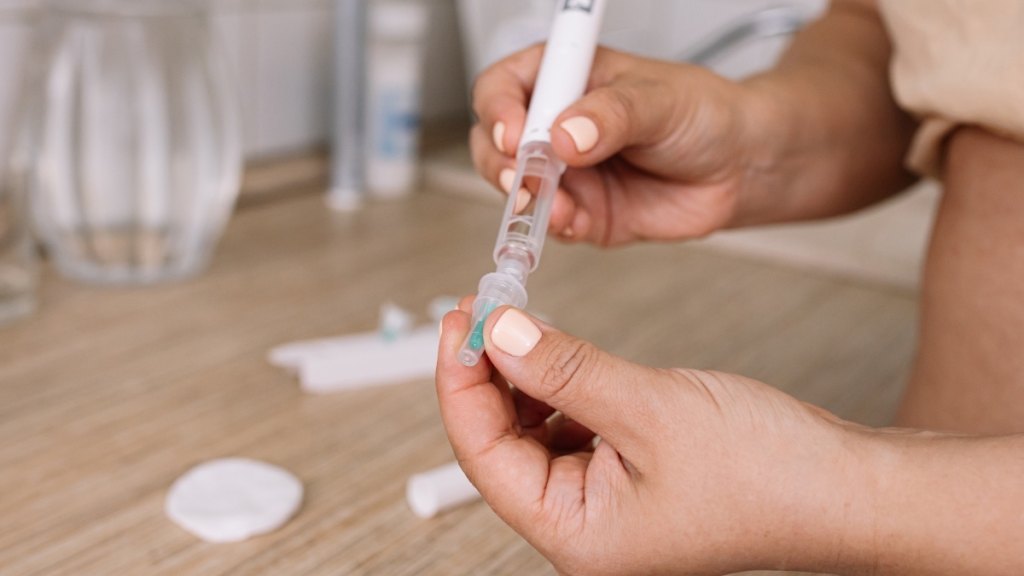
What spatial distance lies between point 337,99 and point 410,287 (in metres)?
0.33

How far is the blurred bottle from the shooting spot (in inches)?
43.3

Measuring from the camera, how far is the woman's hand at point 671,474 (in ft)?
1.25

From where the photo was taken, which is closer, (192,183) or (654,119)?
(654,119)

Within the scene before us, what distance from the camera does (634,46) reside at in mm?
1438

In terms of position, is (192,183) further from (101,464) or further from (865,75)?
(865,75)

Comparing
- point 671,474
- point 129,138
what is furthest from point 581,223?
point 129,138

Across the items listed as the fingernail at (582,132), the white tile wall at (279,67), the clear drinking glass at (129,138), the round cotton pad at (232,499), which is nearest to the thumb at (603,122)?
the fingernail at (582,132)

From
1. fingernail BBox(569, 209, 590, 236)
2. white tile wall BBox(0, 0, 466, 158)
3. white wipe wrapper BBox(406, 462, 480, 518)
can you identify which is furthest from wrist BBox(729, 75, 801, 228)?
white tile wall BBox(0, 0, 466, 158)

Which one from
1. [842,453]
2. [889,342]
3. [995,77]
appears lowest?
[889,342]

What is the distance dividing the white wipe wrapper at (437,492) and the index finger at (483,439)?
0.44 ft

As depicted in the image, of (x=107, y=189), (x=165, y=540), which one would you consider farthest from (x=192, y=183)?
(x=165, y=540)

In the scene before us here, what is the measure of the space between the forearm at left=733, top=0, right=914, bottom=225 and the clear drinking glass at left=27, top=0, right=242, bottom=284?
451 millimetres

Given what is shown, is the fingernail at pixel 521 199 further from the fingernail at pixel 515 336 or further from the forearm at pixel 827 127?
the forearm at pixel 827 127

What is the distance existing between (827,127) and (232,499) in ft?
1.57
